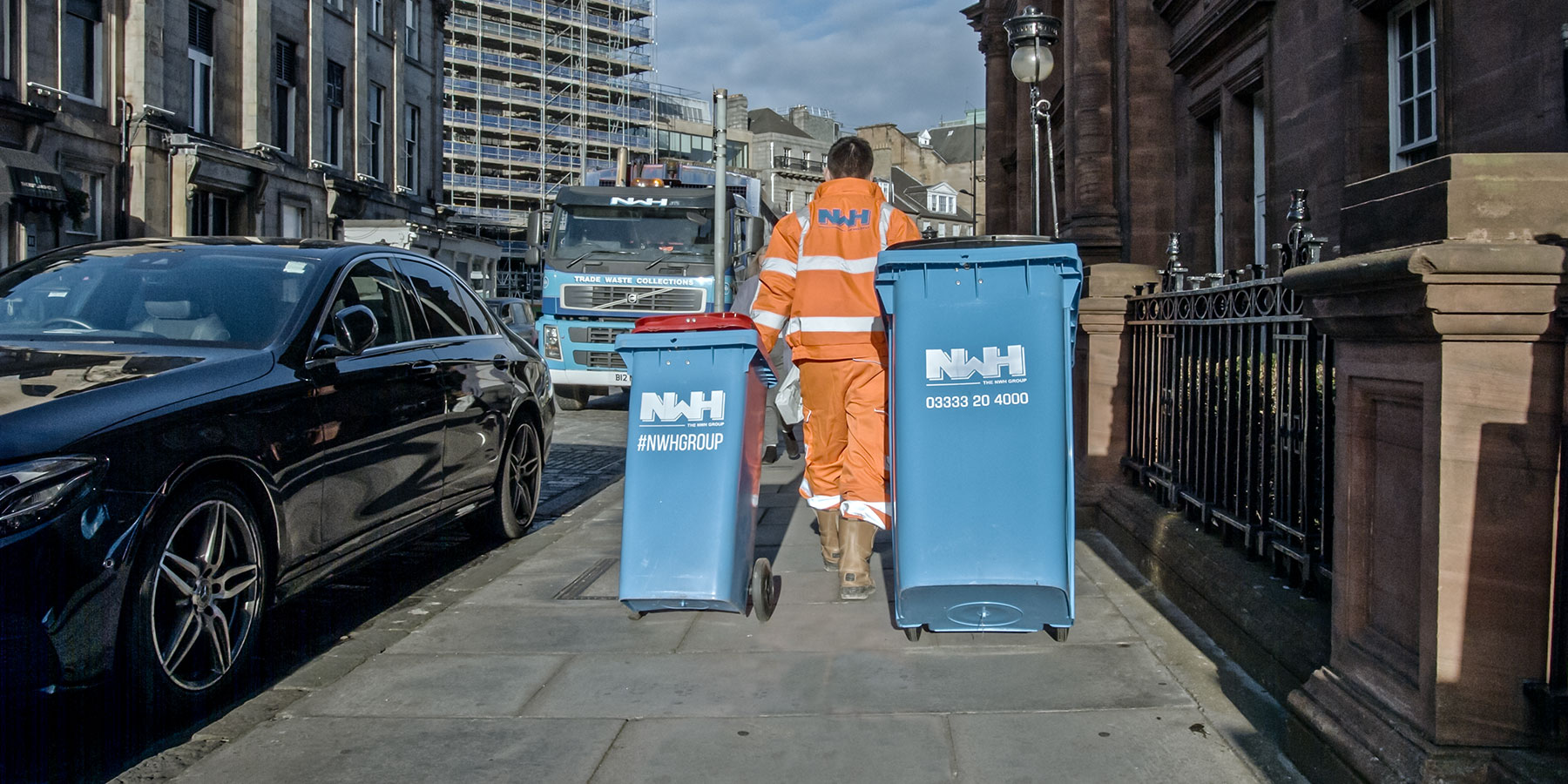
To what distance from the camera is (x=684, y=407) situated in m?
4.66

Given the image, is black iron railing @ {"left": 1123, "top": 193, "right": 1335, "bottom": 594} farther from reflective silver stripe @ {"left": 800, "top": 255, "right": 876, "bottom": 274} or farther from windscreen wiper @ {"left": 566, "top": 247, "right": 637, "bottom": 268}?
windscreen wiper @ {"left": 566, "top": 247, "right": 637, "bottom": 268}

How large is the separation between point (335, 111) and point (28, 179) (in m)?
12.8

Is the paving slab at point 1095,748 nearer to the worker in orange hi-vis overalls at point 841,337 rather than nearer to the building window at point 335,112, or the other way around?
the worker in orange hi-vis overalls at point 841,337

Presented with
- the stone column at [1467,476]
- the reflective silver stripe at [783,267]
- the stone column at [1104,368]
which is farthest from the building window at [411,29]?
the stone column at [1467,476]

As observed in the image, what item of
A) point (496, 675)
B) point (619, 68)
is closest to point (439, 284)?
point (496, 675)

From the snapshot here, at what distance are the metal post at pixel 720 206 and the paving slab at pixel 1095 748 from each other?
37.1ft

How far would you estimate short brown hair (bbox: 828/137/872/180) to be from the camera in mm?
5344

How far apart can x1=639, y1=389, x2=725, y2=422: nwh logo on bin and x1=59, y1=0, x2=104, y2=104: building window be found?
19.5 metres

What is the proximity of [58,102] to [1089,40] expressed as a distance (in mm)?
16496

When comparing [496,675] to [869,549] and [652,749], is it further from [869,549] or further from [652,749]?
[869,549]

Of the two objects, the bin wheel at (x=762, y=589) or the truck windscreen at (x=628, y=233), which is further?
the truck windscreen at (x=628, y=233)

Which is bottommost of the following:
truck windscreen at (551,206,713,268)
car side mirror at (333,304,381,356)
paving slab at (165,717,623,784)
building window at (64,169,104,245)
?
paving slab at (165,717,623,784)

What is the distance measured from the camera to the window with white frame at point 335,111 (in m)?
29.9

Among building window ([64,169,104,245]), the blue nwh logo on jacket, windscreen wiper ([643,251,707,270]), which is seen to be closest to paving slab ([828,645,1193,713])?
the blue nwh logo on jacket
